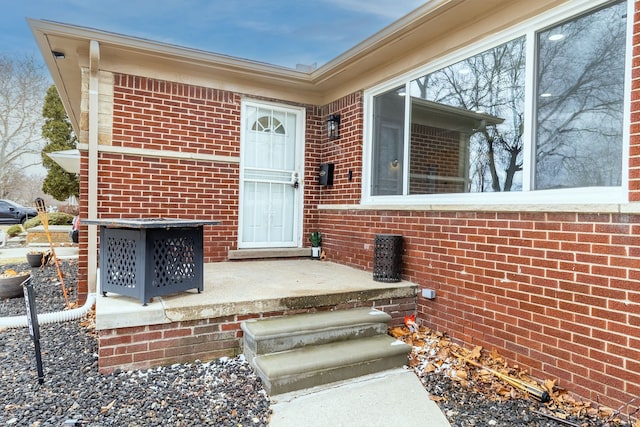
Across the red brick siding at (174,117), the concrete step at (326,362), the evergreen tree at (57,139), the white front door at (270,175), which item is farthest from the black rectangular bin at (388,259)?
the evergreen tree at (57,139)

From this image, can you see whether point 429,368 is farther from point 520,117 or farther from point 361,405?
point 520,117

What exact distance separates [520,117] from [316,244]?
3.18 metres

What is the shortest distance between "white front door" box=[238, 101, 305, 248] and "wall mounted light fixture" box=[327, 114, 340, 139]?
1.43ft

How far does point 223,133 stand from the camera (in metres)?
4.81

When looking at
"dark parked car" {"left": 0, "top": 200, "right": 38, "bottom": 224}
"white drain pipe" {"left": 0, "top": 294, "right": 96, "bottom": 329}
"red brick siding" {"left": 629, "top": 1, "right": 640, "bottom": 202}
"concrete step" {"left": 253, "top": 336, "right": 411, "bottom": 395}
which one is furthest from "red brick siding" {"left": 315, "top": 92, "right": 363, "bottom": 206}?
"dark parked car" {"left": 0, "top": 200, "right": 38, "bottom": 224}

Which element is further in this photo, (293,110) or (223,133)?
(293,110)

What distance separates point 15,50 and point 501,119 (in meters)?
28.8

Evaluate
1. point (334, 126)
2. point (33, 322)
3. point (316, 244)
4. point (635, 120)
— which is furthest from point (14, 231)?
point (635, 120)

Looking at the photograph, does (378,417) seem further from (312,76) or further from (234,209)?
(312,76)

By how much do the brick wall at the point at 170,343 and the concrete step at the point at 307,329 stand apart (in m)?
0.13

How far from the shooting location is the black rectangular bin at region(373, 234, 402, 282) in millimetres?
3730

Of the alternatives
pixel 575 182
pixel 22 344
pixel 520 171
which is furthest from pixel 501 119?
pixel 22 344

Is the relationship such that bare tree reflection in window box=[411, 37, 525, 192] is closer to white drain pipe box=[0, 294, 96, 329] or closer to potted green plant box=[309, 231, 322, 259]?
potted green plant box=[309, 231, 322, 259]

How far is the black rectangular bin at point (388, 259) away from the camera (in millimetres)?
3730
